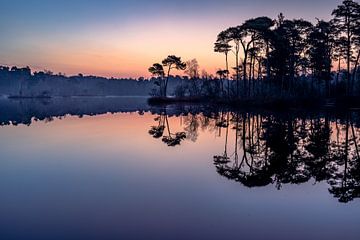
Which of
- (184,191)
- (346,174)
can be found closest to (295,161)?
(346,174)

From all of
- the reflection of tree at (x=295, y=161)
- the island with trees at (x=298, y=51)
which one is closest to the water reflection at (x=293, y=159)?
the reflection of tree at (x=295, y=161)

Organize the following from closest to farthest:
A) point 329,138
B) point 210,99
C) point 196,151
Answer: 1. point 196,151
2. point 329,138
3. point 210,99

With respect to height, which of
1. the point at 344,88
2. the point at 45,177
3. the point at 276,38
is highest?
the point at 276,38

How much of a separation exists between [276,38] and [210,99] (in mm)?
21427

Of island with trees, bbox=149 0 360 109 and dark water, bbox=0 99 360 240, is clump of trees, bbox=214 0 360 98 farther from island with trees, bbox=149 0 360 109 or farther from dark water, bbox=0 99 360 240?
dark water, bbox=0 99 360 240

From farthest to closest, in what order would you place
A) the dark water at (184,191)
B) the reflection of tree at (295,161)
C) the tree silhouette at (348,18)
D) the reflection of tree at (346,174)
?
the tree silhouette at (348,18)
the reflection of tree at (295,161)
the reflection of tree at (346,174)
the dark water at (184,191)

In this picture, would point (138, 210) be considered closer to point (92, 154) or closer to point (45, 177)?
point (45, 177)

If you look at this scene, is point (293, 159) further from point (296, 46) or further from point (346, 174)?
point (296, 46)

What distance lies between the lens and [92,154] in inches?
556

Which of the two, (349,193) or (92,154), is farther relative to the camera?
(92,154)

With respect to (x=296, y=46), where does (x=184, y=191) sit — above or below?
below

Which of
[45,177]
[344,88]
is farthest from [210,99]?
[45,177]

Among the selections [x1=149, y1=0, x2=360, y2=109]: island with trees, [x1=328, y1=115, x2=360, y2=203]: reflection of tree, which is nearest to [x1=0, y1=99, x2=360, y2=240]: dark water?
[x1=328, y1=115, x2=360, y2=203]: reflection of tree

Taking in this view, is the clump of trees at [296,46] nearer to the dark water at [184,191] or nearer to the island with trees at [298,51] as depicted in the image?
the island with trees at [298,51]
